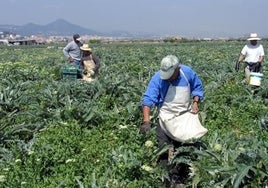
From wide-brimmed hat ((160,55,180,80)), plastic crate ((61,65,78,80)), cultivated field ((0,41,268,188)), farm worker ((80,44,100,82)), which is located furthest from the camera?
plastic crate ((61,65,78,80))

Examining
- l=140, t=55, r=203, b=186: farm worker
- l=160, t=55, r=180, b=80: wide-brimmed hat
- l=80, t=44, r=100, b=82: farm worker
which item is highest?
l=160, t=55, r=180, b=80: wide-brimmed hat

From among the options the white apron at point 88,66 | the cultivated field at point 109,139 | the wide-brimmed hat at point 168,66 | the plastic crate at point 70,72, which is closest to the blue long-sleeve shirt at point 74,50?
the plastic crate at point 70,72

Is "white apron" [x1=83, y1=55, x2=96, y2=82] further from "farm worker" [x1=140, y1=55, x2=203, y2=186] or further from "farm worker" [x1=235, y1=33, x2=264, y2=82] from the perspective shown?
"farm worker" [x1=140, y1=55, x2=203, y2=186]

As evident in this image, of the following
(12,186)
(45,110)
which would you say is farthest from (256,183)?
(45,110)

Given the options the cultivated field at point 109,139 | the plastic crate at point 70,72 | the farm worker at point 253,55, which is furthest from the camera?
the farm worker at point 253,55

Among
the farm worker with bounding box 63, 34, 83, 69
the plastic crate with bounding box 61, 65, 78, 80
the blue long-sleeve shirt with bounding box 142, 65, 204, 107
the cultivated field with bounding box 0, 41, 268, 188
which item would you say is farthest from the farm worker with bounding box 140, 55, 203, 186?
the farm worker with bounding box 63, 34, 83, 69

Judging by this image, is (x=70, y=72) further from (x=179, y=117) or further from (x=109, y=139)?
(x=179, y=117)

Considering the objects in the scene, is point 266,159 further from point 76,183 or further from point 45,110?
point 45,110

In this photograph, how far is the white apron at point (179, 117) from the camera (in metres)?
5.55

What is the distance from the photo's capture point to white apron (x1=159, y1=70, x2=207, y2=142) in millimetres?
5555

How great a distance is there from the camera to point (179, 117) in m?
5.61

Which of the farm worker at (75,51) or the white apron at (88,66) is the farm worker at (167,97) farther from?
the farm worker at (75,51)

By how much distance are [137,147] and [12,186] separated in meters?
1.71

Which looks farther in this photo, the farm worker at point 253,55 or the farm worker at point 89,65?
the farm worker at point 253,55
